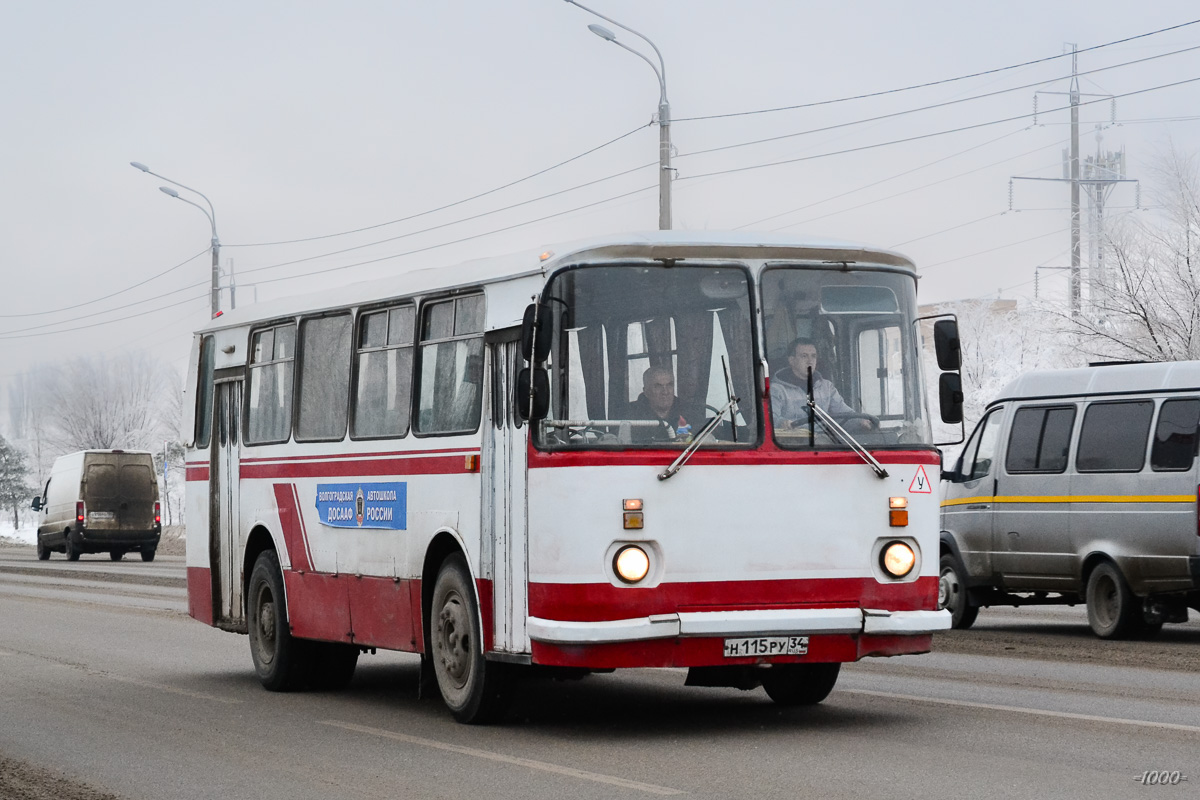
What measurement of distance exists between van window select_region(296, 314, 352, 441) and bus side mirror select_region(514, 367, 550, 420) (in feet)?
9.93

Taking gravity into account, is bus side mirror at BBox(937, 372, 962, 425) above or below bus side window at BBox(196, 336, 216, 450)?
below

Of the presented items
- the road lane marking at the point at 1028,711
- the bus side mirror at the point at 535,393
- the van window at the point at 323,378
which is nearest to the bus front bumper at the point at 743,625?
the road lane marking at the point at 1028,711

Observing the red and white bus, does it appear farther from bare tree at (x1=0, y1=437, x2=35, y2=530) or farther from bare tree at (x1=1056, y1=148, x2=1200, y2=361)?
bare tree at (x1=0, y1=437, x2=35, y2=530)

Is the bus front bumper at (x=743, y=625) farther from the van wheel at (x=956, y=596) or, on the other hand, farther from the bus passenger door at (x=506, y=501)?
the van wheel at (x=956, y=596)

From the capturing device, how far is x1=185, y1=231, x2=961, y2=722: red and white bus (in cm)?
1021

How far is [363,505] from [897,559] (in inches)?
153

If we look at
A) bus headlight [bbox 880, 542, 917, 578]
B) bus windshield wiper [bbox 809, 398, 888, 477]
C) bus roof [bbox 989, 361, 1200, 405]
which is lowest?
bus headlight [bbox 880, 542, 917, 578]

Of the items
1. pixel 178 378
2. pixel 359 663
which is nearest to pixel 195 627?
pixel 359 663

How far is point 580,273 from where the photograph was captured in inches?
410

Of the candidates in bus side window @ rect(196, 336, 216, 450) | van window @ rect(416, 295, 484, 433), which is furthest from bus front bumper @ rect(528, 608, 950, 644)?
bus side window @ rect(196, 336, 216, 450)

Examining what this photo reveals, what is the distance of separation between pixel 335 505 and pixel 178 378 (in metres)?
110

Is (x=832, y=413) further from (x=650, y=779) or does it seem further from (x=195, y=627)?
(x=195, y=627)

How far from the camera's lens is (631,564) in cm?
1017

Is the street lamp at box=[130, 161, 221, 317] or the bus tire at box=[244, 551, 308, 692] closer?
the bus tire at box=[244, 551, 308, 692]
